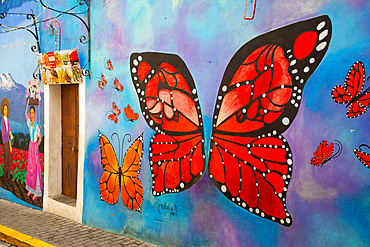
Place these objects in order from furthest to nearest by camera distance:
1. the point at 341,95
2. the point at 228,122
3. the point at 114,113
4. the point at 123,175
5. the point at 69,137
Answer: the point at 69,137, the point at 114,113, the point at 123,175, the point at 228,122, the point at 341,95

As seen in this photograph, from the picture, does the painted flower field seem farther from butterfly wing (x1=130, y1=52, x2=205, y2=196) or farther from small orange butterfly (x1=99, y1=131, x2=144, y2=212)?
butterfly wing (x1=130, y1=52, x2=205, y2=196)

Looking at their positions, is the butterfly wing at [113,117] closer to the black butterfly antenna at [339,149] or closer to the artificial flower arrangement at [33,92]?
the artificial flower arrangement at [33,92]

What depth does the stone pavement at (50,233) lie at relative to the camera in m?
4.64

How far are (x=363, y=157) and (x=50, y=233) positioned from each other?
181 inches

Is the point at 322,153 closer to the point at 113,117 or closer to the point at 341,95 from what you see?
the point at 341,95

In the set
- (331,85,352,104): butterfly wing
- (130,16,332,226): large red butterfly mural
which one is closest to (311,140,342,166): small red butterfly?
(130,16,332,226): large red butterfly mural

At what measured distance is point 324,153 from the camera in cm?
299

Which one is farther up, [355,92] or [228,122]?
[355,92]

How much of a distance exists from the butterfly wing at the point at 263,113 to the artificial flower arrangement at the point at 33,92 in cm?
417

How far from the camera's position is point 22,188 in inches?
267

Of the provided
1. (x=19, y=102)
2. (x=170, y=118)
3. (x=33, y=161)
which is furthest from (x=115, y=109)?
(x=19, y=102)

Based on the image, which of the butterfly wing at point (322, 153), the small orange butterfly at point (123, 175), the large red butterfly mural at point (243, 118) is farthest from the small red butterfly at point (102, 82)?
the butterfly wing at point (322, 153)

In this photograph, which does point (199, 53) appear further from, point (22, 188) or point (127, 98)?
point (22, 188)

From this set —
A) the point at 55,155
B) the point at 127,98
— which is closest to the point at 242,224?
the point at 127,98
